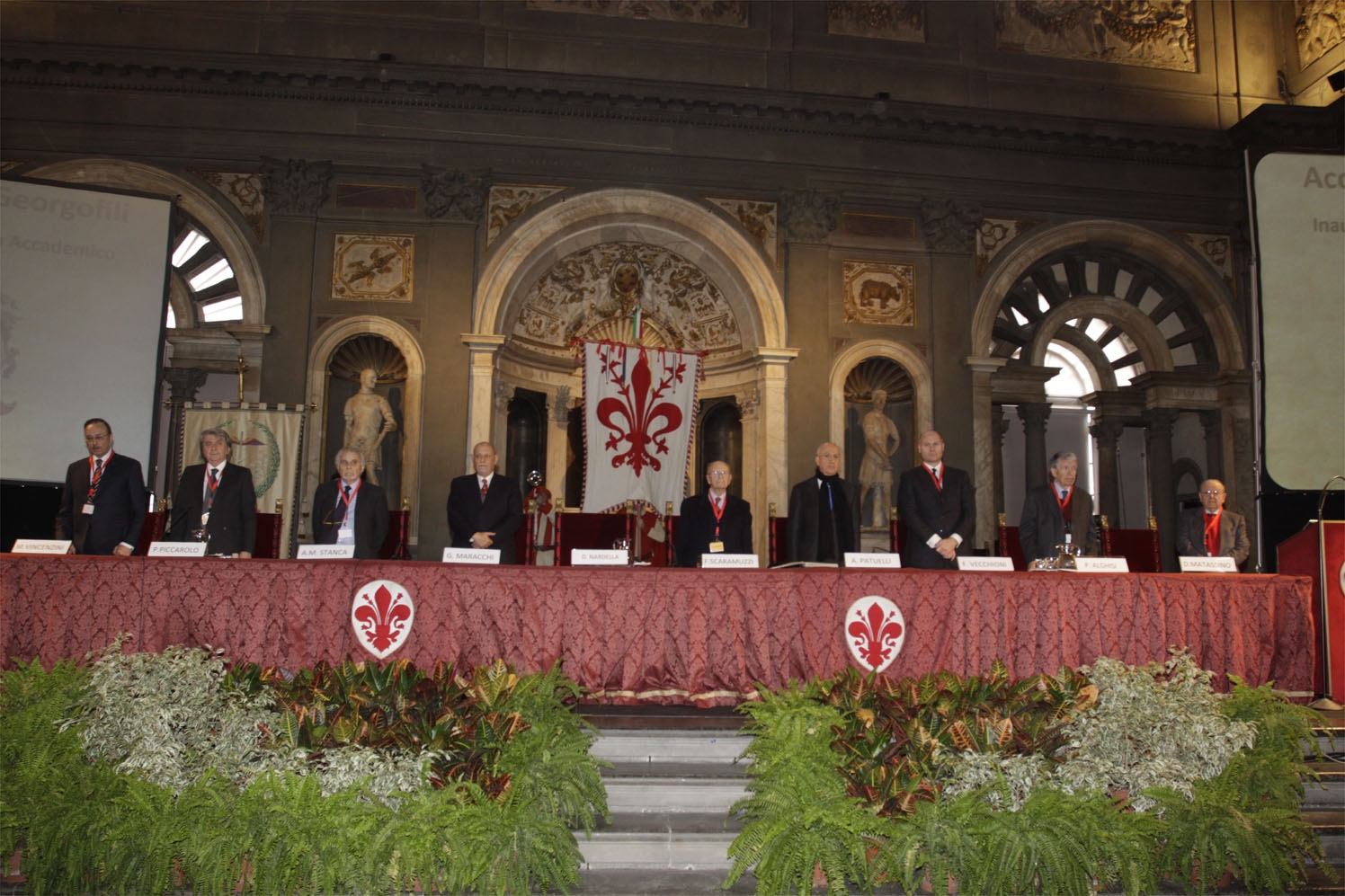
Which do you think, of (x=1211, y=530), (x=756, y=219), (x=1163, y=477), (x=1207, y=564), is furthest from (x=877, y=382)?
(x=1207, y=564)

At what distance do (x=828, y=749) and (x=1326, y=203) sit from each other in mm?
5175

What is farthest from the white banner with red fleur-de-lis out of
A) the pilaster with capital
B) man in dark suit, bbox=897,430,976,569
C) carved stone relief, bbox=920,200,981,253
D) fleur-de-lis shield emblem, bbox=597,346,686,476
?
man in dark suit, bbox=897,430,976,569

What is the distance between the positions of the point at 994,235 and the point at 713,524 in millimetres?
6519

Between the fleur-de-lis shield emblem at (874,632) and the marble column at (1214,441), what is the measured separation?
844 centimetres

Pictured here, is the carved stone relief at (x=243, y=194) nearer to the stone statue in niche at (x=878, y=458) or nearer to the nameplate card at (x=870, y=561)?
the stone statue in niche at (x=878, y=458)

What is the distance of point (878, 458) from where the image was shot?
10.9 meters

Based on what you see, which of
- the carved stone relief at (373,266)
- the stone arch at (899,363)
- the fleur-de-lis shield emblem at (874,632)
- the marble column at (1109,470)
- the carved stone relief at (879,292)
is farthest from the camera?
the marble column at (1109,470)

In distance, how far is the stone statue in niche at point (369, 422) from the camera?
33.0ft

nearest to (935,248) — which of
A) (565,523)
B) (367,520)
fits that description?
(565,523)

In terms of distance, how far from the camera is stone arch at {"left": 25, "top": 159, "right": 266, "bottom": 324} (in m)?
9.99

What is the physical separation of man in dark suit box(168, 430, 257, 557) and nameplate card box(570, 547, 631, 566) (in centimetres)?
207

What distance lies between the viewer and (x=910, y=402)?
36.3 feet

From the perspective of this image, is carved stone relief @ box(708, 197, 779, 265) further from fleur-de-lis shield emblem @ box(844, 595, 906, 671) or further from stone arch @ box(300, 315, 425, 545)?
fleur-de-lis shield emblem @ box(844, 595, 906, 671)

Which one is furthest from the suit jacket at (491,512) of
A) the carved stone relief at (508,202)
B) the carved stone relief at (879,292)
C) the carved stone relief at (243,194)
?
the carved stone relief at (879,292)
